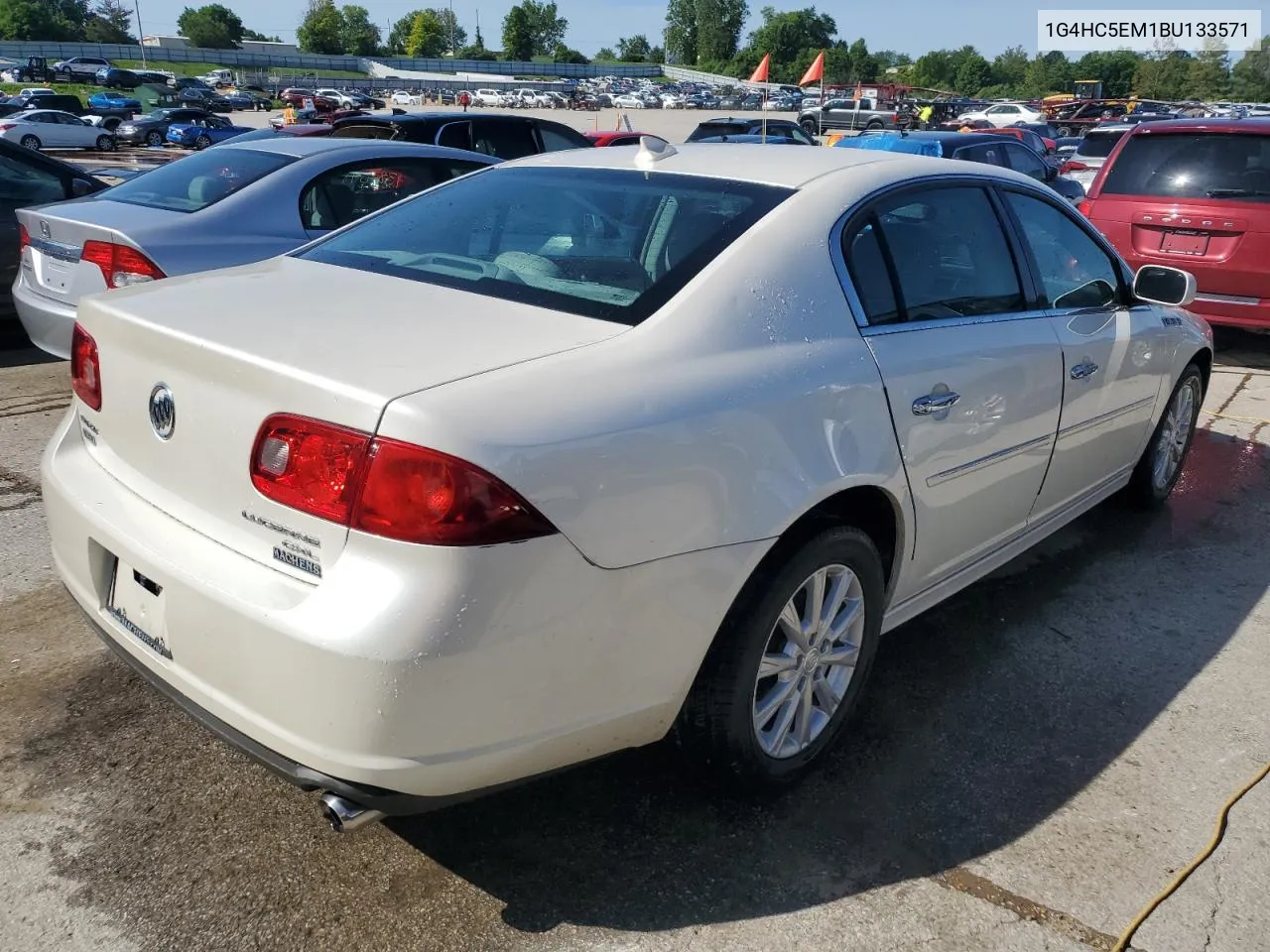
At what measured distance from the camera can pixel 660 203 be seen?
9.71ft

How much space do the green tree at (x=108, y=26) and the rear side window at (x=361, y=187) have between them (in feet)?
427

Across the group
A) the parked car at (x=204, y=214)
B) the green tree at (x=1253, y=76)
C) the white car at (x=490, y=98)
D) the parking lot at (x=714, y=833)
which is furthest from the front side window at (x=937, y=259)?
the green tree at (x=1253, y=76)

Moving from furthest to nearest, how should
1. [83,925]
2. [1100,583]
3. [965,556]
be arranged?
[1100,583], [965,556], [83,925]

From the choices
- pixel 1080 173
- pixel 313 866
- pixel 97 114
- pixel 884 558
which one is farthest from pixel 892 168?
pixel 97 114

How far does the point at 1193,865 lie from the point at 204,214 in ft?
16.9

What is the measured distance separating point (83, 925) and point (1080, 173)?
16891 millimetres

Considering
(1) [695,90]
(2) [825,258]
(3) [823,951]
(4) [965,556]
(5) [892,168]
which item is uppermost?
(1) [695,90]

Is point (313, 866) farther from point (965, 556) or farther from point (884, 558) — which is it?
point (965, 556)

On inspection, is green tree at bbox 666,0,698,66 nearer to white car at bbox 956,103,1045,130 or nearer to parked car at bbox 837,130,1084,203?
white car at bbox 956,103,1045,130

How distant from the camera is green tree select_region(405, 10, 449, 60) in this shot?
13512cm

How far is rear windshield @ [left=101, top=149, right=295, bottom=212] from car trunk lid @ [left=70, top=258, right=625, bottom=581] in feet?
11.2

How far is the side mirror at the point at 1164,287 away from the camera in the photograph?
13.5 ft

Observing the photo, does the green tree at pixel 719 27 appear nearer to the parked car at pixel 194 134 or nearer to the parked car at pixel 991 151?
the parked car at pixel 194 134

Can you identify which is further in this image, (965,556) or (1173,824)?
(965,556)
